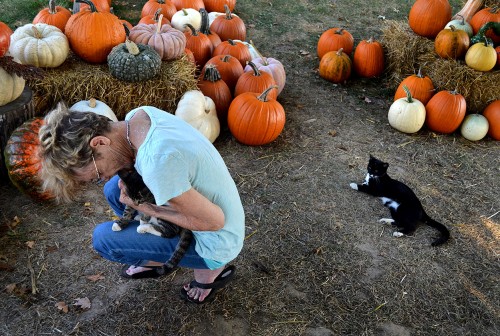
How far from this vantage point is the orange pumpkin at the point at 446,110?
5371 mm

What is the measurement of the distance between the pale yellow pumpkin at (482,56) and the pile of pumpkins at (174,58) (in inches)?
87.4

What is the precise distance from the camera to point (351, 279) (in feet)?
12.1

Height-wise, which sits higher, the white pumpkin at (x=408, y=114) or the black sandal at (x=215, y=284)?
the white pumpkin at (x=408, y=114)

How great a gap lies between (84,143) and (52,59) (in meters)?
2.85

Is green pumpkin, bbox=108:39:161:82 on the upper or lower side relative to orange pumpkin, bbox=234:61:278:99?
upper

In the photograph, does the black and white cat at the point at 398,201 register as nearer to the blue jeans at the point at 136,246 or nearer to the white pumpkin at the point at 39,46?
the blue jeans at the point at 136,246

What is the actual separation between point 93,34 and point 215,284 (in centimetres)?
294

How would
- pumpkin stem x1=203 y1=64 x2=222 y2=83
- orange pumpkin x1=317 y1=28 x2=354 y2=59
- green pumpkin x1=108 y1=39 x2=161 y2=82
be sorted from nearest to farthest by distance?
green pumpkin x1=108 y1=39 x2=161 y2=82
pumpkin stem x1=203 y1=64 x2=222 y2=83
orange pumpkin x1=317 y1=28 x2=354 y2=59

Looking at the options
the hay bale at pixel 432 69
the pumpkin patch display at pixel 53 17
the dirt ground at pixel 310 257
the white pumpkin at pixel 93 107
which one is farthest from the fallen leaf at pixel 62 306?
the hay bale at pixel 432 69

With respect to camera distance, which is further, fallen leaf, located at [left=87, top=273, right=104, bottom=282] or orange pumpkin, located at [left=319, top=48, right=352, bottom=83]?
orange pumpkin, located at [left=319, top=48, right=352, bottom=83]

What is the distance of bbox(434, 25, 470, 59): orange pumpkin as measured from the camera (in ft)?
18.8

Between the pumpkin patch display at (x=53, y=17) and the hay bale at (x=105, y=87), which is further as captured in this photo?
the pumpkin patch display at (x=53, y=17)

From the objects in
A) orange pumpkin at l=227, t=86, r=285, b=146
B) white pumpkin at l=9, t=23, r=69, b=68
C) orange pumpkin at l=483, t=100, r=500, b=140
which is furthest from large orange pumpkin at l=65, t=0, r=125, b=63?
orange pumpkin at l=483, t=100, r=500, b=140

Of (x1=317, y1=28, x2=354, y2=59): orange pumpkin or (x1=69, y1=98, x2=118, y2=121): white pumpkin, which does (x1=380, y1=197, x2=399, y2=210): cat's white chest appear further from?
(x1=317, y1=28, x2=354, y2=59): orange pumpkin
